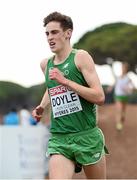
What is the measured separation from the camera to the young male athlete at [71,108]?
4.96 metres

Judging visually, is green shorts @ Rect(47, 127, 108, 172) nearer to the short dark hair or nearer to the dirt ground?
the short dark hair

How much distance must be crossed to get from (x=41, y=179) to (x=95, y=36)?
29222 millimetres

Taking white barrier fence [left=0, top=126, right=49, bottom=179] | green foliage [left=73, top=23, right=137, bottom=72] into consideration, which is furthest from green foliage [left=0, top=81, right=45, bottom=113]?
white barrier fence [left=0, top=126, right=49, bottom=179]

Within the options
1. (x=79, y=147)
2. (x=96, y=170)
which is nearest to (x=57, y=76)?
(x=79, y=147)

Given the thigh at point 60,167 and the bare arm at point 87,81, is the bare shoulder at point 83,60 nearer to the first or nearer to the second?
the bare arm at point 87,81

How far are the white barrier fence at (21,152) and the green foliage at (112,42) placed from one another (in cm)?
2634

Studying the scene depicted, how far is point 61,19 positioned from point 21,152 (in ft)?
21.2

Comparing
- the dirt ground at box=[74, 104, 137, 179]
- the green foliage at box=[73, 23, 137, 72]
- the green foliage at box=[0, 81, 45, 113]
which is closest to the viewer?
the dirt ground at box=[74, 104, 137, 179]

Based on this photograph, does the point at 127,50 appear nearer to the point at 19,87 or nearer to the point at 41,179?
the point at 19,87

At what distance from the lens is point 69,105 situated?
501 centimetres

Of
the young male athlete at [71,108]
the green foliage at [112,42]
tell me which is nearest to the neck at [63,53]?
the young male athlete at [71,108]

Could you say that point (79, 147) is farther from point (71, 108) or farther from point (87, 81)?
point (87, 81)

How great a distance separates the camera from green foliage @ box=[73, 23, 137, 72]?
1518 inches

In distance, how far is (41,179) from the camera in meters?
11.5
